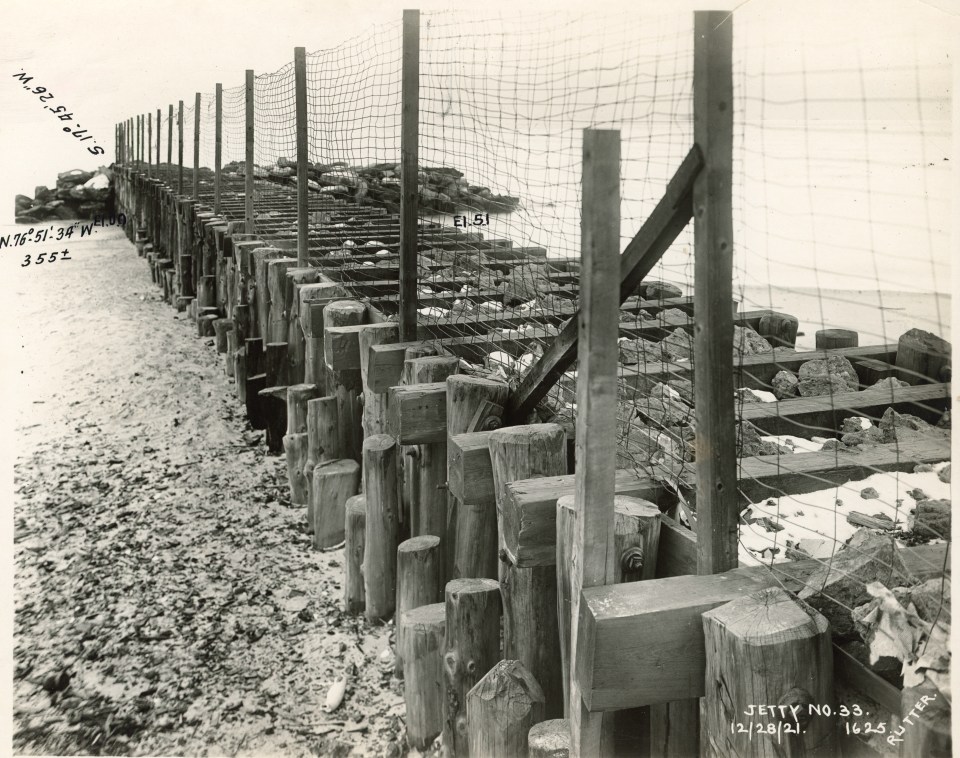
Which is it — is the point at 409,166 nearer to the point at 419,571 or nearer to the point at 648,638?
the point at 419,571

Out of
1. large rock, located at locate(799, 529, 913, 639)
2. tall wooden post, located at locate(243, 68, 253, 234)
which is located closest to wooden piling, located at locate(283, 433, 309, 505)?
large rock, located at locate(799, 529, 913, 639)

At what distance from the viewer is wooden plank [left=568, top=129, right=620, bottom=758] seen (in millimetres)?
2010

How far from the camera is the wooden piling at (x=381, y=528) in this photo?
175 inches

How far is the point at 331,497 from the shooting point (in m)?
5.41

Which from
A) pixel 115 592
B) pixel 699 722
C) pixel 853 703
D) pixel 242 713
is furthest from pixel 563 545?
pixel 115 592

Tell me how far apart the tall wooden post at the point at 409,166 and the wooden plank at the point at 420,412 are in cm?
100

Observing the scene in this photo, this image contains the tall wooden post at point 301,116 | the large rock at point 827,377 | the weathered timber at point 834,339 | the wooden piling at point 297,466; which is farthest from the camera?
the tall wooden post at point 301,116

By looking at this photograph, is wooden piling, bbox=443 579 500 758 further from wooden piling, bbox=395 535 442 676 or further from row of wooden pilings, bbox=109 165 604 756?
wooden piling, bbox=395 535 442 676

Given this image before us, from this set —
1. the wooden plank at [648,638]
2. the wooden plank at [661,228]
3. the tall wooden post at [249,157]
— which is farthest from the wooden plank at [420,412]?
the tall wooden post at [249,157]

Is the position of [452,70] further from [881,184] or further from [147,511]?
[147,511]

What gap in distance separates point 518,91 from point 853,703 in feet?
9.34

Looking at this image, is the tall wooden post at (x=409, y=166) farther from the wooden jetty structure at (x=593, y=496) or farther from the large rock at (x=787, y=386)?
the large rock at (x=787, y=386)

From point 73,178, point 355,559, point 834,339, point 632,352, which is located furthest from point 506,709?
point 73,178

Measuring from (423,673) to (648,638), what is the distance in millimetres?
1738
